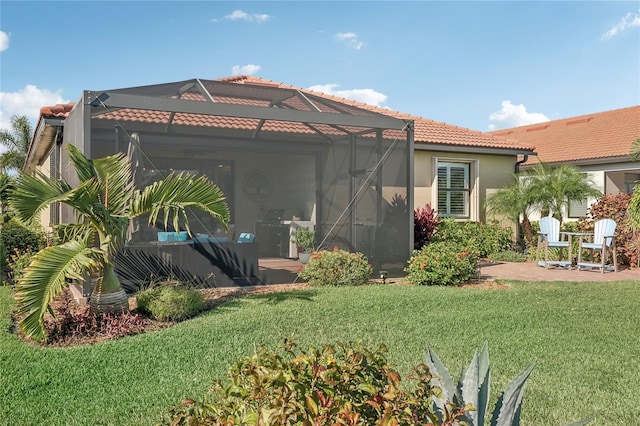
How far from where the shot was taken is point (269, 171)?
10453 mm

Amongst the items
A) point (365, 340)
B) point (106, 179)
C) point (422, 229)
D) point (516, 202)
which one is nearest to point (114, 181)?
point (106, 179)

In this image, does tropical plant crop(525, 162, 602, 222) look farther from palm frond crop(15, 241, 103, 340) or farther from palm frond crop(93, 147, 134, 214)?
palm frond crop(15, 241, 103, 340)

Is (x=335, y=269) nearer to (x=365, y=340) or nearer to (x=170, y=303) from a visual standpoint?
(x=170, y=303)

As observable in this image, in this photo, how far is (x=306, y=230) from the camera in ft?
32.9

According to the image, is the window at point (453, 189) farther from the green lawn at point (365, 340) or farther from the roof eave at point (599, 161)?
the green lawn at point (365, 340)

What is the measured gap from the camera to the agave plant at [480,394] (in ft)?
7.89

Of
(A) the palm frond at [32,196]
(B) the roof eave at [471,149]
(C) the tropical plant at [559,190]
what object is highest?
(B) the roof eave at [471,149]

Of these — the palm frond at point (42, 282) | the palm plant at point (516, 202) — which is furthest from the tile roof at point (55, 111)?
the palm plant at point (516, 202)

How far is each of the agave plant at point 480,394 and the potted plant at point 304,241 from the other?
24.3 feet

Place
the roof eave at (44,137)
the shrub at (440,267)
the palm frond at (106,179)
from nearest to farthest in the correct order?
the palm frond at (106,179)
the shrub at (440,267)
the roof eave at (44,137)

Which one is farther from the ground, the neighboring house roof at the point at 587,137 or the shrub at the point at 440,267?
the neighboring house roof at the point at 587,137

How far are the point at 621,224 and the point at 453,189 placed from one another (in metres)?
4.29

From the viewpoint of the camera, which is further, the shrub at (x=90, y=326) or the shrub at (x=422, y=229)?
the shrub at (x=422, y=229)

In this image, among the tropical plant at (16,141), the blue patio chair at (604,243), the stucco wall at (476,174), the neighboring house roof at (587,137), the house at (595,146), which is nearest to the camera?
the blue patio chair at (604,243)
